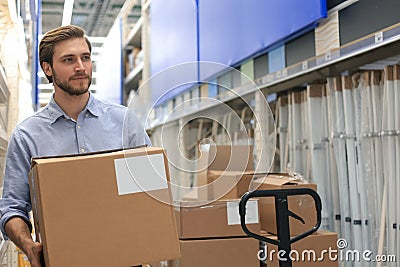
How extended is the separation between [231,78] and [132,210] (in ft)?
4.78

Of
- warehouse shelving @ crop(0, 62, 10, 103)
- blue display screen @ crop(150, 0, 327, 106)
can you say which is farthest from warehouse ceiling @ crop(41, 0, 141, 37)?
warehouse shelving @ crop(0, 62, 10, 103)

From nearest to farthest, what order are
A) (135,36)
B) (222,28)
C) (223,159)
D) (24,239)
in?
(24,239)
(223,159)
(222,28)
(135,36)

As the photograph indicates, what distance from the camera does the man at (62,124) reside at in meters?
1.49

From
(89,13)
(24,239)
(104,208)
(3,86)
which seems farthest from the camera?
(89,13)

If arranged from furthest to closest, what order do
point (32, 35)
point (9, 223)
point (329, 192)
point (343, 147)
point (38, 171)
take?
point (32, 35) → point (329, 192) → point (343, 147) → point (9, 223) → point (38, 171)

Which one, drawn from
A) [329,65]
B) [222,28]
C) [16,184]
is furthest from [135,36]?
[16,184]

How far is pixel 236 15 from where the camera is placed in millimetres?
3312

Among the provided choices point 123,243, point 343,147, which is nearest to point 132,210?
point 123,243

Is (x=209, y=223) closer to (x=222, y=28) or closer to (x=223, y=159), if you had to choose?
(x=223, y=159)

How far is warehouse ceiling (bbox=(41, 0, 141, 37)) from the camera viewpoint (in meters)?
7.72

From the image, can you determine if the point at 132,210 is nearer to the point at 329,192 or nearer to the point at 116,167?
the point at 116,167

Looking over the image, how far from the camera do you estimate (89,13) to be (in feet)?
27.7

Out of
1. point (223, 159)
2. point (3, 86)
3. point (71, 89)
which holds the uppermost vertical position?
point (3, 86)

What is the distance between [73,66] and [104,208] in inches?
22.1
